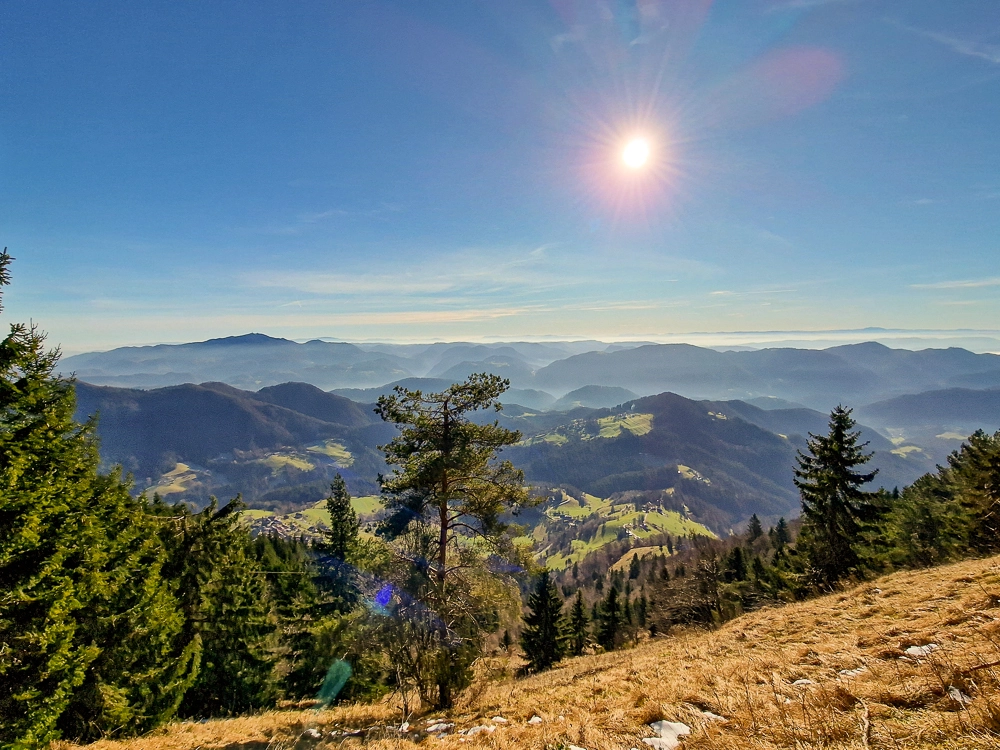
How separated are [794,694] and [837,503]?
23362mm

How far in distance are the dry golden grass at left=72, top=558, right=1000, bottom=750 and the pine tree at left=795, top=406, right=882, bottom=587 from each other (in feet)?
26.0

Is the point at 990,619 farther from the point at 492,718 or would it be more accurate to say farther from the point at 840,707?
the point at 492,718

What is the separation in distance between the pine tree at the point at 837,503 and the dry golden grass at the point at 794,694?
793cm

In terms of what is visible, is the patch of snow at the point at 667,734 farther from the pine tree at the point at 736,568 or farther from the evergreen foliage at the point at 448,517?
the pine tree at the point at 736,568

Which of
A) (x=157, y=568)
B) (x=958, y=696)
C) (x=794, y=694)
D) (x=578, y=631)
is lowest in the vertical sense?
(x=578, y=631)

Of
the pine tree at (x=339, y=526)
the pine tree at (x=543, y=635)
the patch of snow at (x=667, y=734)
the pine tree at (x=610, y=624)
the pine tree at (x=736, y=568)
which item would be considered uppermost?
the patch of snow at (x=667, y=734)

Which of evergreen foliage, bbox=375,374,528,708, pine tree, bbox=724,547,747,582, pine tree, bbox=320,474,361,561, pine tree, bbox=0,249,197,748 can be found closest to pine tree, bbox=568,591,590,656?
pine tree, bbox=724,547,747,582

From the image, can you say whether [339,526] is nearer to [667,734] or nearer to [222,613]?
[222,613]

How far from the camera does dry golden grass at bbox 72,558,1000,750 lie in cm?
466

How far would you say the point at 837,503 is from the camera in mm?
23938

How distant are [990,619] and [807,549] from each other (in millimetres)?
23710

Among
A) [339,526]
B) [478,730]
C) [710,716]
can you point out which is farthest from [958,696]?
[339,526]

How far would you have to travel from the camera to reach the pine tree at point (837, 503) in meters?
23.5

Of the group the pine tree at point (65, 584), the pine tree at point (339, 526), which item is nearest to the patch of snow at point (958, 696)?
the pine tree at point (65, 584)
